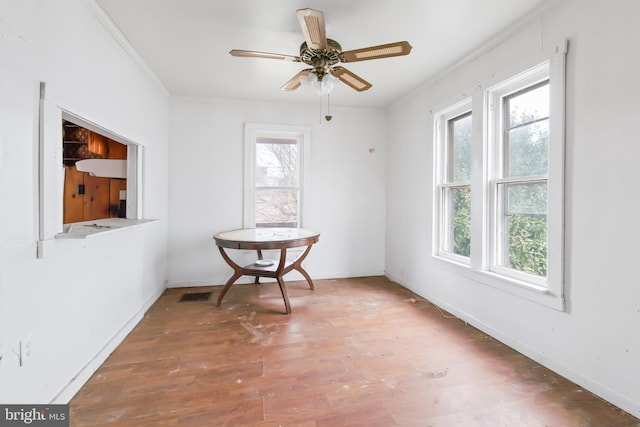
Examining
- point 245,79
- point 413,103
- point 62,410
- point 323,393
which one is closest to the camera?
point 62,410

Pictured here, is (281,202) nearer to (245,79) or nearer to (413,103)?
(245,79)

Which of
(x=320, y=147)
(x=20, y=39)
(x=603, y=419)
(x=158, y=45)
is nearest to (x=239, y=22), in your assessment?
(x=158, y=45)

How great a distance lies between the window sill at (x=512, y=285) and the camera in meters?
1.82

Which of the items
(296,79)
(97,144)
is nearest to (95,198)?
(97,144)

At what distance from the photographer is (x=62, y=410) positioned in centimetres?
142

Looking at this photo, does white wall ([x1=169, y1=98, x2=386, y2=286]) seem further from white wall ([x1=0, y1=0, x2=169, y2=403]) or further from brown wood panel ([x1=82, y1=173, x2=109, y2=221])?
white wall ([x1=0, y1=0, x2=169, y2=403])

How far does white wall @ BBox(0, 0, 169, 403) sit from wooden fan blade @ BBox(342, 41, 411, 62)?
5.32 feet

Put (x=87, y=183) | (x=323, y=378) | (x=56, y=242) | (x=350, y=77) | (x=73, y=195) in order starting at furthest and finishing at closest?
(x=87, y=183)
(x=73, y=195)
(x=350, y=77)
(x=323, y=378)
(x=56, y=242)

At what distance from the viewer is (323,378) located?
1.76m

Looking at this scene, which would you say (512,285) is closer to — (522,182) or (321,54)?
(522,182)

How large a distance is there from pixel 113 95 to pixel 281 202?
7.08 ft

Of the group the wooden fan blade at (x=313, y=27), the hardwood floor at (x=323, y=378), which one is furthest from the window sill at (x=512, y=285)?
the wooden fan blade at (x=313, y=27)

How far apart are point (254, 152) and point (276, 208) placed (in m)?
0.80

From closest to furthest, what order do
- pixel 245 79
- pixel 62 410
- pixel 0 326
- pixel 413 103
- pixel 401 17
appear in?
pixel 0 326
pixel 62 410
pixel 401 17
pixel 245 79
pixel 413 103
